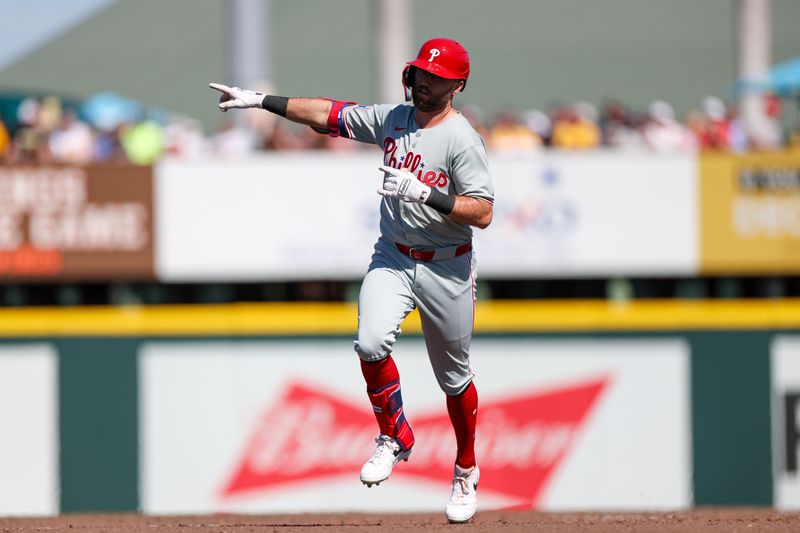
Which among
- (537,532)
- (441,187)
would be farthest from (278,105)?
(537,532)

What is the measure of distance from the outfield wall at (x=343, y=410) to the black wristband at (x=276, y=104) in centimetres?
542

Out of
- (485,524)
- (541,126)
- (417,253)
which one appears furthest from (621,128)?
(417,253)

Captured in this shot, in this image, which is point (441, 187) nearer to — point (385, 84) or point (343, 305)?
point (343, 305)

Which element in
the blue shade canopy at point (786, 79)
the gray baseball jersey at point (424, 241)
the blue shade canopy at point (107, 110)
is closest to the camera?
the gray baseball jersey at point (424, 241)

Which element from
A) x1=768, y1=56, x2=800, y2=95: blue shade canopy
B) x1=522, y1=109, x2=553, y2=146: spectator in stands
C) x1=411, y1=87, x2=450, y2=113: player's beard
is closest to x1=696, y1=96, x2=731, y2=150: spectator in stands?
x1=768, y1=56, x2=800, y2=95: blue shade canopy

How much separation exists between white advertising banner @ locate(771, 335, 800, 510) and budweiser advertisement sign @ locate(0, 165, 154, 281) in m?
5.39

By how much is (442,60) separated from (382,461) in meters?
1.87

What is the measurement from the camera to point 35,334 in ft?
39.2

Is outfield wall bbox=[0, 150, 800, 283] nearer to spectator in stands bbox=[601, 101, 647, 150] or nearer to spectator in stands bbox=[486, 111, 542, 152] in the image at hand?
spectator in stands bbox=[486, 111, 542, 152]

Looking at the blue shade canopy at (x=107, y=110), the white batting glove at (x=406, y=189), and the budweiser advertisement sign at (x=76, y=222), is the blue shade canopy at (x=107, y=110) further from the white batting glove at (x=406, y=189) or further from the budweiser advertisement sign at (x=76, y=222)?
the white batting glove at (x=406, y=189)

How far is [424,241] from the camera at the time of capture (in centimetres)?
643

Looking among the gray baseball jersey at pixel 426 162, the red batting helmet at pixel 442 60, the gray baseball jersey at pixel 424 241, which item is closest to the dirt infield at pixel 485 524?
the gray baseball jersey at pixel 424 241

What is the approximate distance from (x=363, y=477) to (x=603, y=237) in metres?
6.00

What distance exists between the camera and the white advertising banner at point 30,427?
39.1 ft
